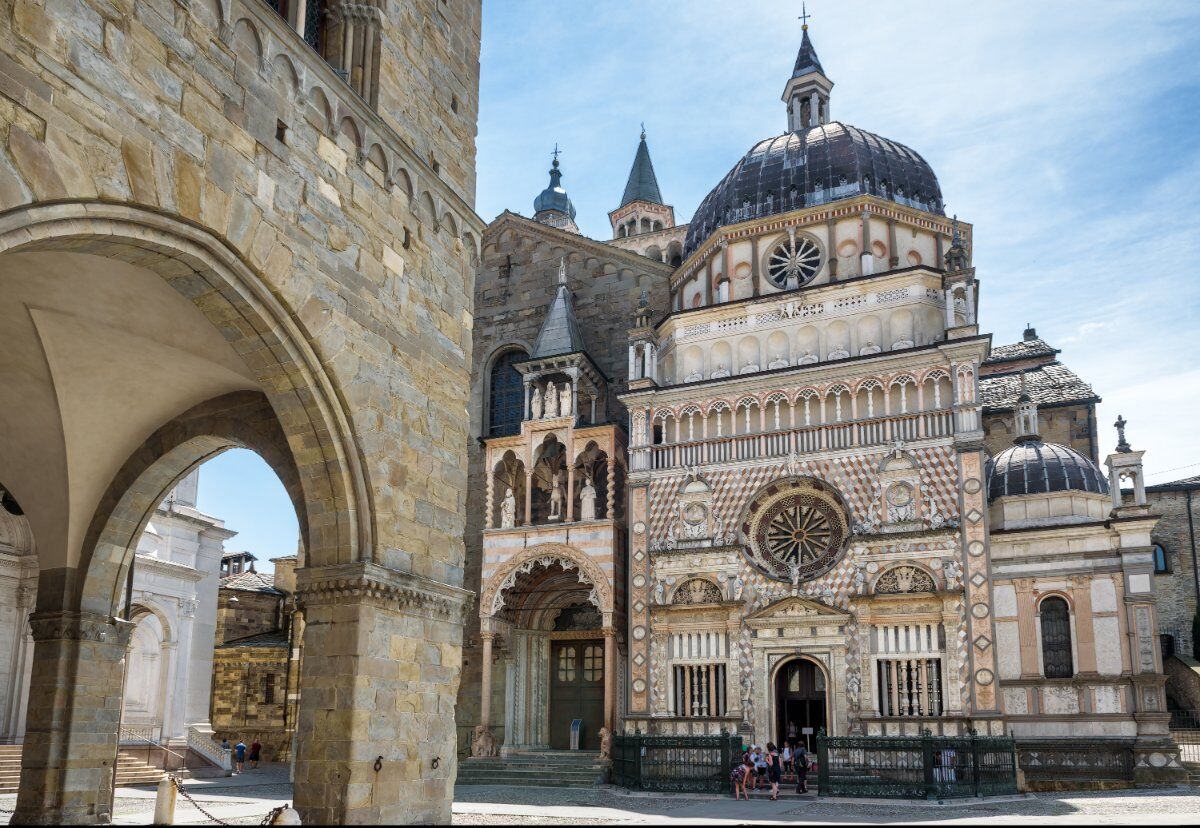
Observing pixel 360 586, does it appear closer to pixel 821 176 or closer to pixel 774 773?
pixel 774 773

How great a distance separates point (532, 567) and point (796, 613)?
659cm

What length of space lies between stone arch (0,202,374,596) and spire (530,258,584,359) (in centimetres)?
1761

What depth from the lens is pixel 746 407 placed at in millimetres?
24562

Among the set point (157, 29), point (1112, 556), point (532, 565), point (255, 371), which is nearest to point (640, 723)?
point (532, 565)

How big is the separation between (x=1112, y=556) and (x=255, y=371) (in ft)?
60.5

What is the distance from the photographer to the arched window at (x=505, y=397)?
30.5 m

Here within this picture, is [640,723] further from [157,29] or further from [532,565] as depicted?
[157,29]

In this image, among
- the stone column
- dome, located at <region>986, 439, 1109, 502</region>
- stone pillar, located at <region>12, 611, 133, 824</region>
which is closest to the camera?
stone pillar, located at <region>12, 611, 133, 824</region>

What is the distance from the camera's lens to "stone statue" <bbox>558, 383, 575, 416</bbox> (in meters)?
26.7

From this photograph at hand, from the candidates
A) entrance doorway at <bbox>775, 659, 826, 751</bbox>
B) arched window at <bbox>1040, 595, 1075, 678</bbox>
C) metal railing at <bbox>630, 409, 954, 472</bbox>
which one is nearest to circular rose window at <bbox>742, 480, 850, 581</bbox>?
metal railing at <bbox>630, 409, 954, 472</bbox>

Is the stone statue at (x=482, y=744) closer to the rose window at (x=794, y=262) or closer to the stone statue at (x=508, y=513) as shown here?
the stone statue at (x=508, y=513)

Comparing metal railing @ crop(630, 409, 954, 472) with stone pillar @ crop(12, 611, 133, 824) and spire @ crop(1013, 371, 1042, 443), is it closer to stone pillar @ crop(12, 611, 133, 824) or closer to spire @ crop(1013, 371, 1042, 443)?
spire @ crop(1013, 371, 1042, 443)

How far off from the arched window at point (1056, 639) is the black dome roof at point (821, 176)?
10.4m

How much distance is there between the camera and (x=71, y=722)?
11.9 metres
